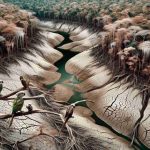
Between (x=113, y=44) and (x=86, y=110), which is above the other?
(x=113, y=44)

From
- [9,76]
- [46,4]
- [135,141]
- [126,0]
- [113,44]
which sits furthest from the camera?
[46,4]

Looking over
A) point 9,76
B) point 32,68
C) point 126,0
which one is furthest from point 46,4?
point 9,76

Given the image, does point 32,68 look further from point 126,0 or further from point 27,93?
point 126,0

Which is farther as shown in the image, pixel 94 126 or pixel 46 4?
pixel 46 4

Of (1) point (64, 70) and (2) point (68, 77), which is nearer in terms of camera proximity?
(2) point (68, 77)

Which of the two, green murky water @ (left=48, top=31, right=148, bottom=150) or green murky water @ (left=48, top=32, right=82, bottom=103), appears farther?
green murky water @ (left=48, top=32, right=82, bottom=103)

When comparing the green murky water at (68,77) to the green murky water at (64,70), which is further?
the green murky water at (64,70)

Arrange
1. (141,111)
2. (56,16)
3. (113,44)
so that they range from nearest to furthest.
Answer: (141,111)
(113,44)
(56,16)

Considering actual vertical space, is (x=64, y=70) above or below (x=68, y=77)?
below

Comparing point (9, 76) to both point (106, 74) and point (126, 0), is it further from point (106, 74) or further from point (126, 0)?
point (126, 0)
